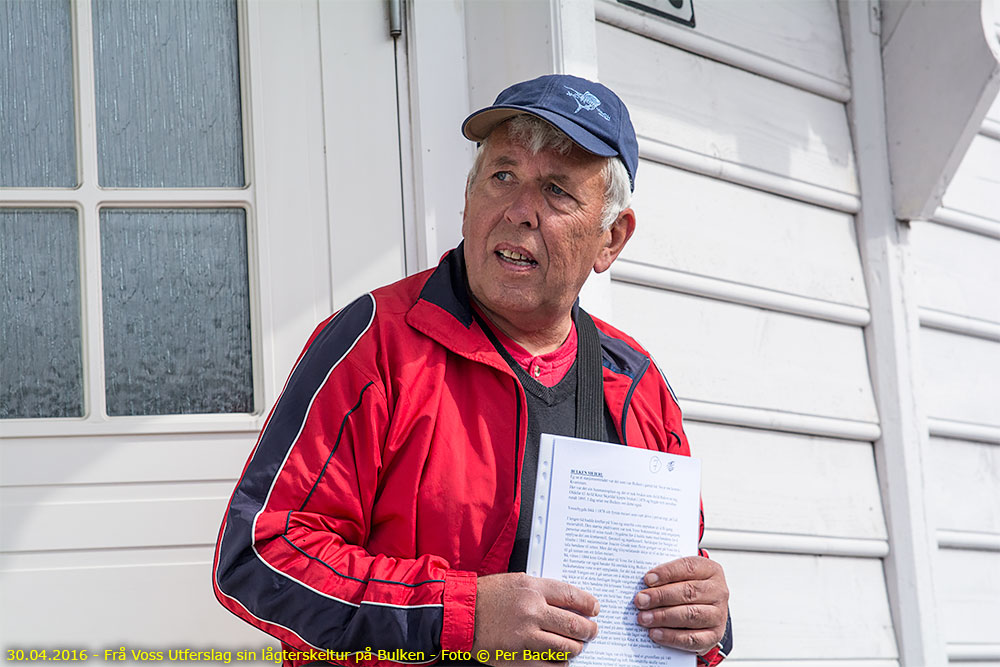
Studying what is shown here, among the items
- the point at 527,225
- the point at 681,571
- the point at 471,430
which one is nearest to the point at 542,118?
the point at 527,225

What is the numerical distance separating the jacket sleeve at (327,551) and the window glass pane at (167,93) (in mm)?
728

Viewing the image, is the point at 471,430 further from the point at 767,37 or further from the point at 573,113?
the point at 767,37

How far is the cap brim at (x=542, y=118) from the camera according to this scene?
1769 mm

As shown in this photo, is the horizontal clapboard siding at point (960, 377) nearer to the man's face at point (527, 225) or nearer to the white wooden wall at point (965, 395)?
the white wooden wall at point (965, 395)

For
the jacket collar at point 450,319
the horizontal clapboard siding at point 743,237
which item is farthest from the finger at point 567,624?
the horizontal clapboard siding at point 743,237

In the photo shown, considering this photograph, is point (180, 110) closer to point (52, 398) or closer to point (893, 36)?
point (52, 398)

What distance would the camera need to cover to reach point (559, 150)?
71.7 inches

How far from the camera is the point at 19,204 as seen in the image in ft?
6.86

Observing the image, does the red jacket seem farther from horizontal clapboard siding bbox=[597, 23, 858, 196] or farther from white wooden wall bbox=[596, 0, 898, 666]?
horizontal clapboard siding bbox=[597, 23, 858, 196]

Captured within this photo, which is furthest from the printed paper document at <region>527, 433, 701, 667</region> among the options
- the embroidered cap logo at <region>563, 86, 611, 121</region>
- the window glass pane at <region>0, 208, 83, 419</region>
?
the window glass pane at <region>0, 208, 83, 419</region>

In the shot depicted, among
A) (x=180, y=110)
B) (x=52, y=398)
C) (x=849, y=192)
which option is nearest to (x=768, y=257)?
(x=849, y=192)

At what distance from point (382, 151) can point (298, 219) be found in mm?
224

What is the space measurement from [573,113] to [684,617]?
0.80 m

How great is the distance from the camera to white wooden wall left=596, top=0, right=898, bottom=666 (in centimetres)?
244
